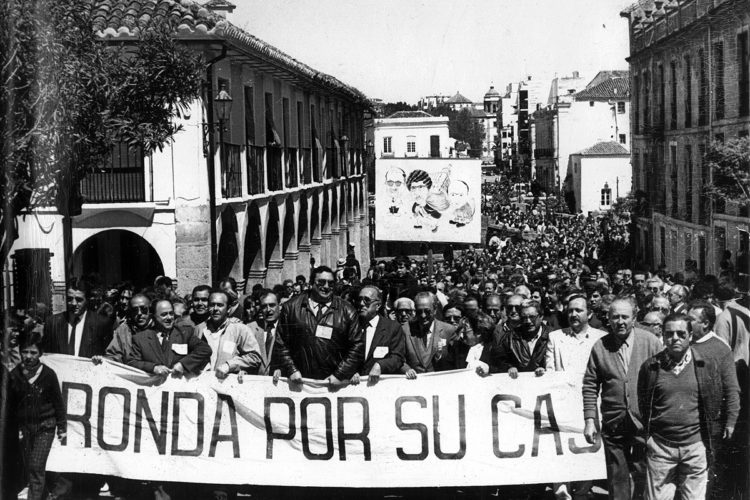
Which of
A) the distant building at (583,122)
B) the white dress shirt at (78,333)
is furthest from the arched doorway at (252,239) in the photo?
the distant building at (583,122)

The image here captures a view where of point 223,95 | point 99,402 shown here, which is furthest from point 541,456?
point 223,95

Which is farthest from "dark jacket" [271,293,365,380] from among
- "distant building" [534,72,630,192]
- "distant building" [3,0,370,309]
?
"distant building" [534,72,630,192]

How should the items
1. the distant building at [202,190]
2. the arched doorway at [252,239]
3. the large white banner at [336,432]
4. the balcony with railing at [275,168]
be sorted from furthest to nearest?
the balcony with railing at [275,168], the arched doorway at [252,239], the distant building at [202,190], the large white banner at [336,432]

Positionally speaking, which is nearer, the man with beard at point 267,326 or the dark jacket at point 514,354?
the dark jacket at point 514,354

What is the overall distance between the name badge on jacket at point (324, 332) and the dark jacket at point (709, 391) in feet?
8.04

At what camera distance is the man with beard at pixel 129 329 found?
326 inches

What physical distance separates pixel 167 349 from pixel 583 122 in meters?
68.2

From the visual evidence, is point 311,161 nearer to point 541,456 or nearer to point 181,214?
point 181,214

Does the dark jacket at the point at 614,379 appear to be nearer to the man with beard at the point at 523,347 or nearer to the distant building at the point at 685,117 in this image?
the man with beard at the point at 523,347

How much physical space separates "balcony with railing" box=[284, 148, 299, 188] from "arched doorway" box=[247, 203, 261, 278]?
3154 mm

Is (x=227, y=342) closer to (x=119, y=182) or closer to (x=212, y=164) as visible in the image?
(x=212, y=164)

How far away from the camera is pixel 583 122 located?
73500 mm

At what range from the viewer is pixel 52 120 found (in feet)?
28.2

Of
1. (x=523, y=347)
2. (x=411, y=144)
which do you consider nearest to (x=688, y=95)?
(x=523, y=347)
